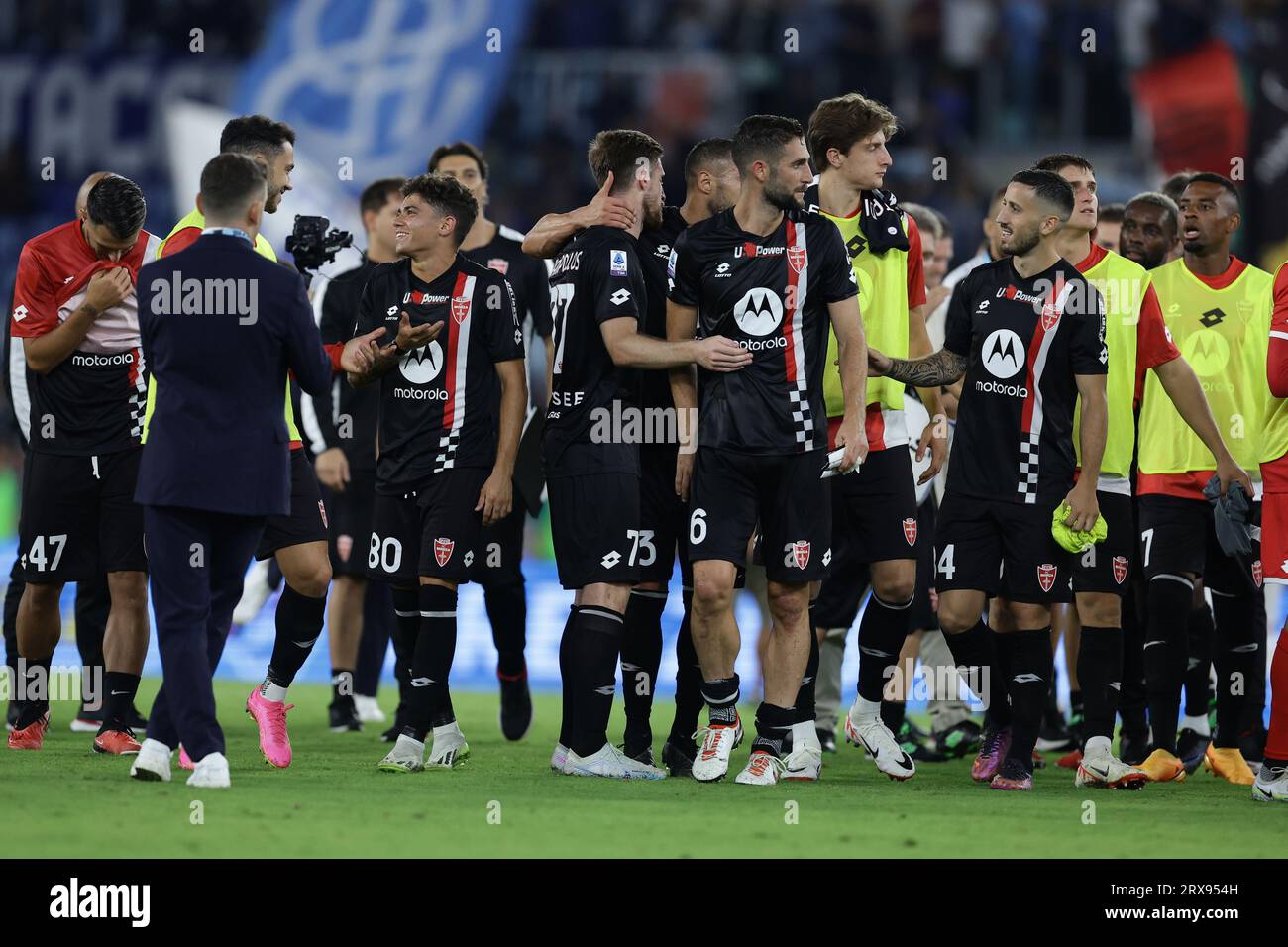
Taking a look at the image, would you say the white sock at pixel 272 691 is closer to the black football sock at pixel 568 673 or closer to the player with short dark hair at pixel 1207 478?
the black football sock at pixel 568 673

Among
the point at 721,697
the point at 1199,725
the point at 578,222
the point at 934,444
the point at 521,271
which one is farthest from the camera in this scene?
the point at 521,271

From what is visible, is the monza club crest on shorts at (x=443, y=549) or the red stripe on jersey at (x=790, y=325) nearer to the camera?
the red stripe on jersey at (x=790, y=325)

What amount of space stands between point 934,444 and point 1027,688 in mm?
1420

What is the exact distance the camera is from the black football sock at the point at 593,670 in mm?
6461

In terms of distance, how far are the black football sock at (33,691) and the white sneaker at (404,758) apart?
1674 mm

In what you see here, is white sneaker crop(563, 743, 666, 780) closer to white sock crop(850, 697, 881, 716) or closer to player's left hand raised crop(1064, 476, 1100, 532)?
white sock crop(850, 697, 881, 716)

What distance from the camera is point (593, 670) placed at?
646cm

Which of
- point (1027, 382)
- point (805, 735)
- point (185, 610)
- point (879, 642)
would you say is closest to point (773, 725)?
point (805, 735)

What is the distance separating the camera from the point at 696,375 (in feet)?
21.8

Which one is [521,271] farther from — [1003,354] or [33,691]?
[33,691]

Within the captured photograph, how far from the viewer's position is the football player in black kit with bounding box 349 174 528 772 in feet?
22.2

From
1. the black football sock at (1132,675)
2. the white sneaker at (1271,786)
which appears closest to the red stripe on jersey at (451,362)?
the black football sock at (1132,675)
